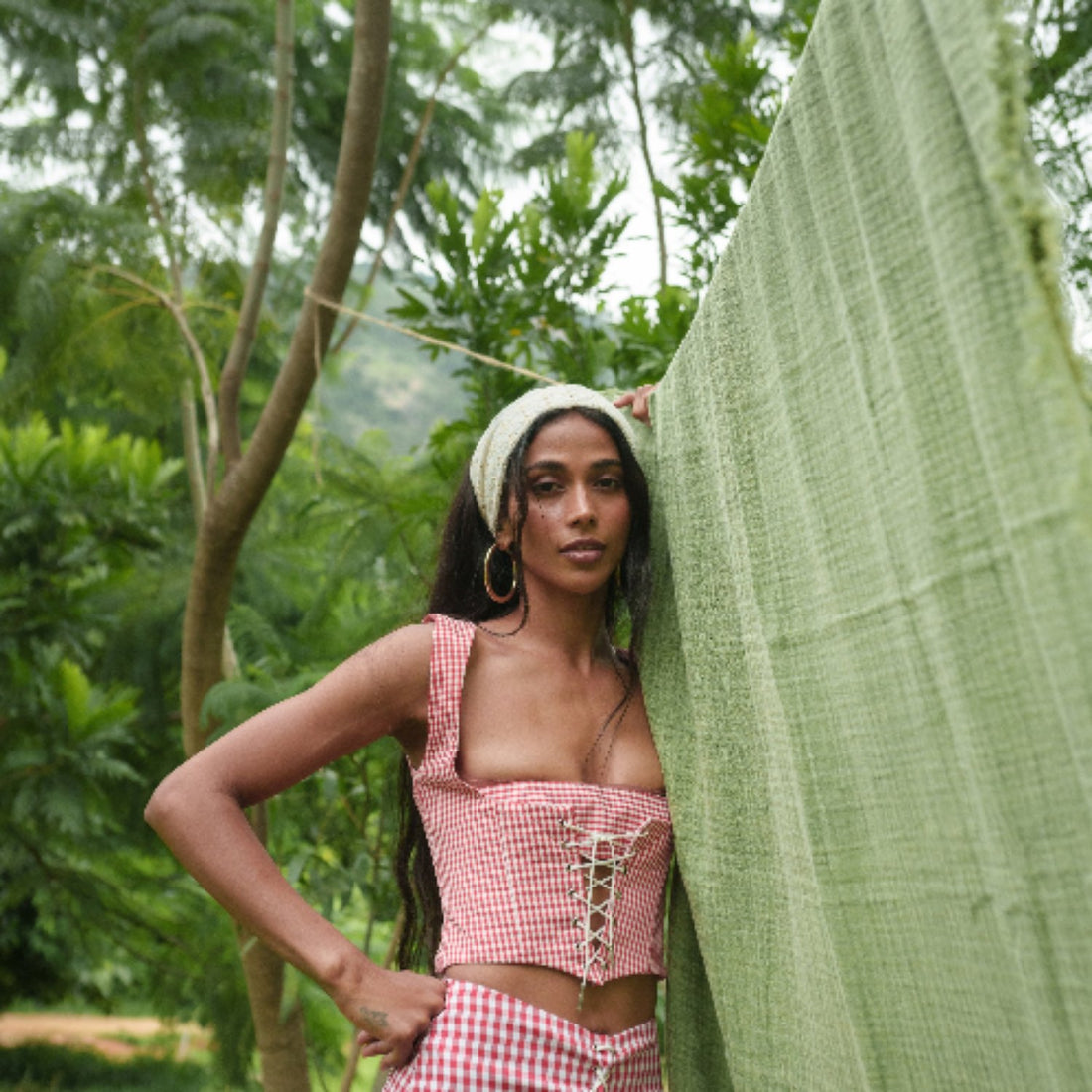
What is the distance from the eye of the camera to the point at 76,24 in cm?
474

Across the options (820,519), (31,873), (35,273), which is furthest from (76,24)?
(820,519)

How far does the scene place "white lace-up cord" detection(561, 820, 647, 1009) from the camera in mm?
1556

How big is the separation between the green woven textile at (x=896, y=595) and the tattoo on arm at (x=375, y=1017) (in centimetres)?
41

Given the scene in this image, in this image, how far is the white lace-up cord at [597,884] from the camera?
61.2 inches

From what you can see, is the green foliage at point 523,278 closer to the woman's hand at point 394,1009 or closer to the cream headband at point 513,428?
the cream headband at point 513,428

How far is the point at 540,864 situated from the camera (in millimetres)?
1566

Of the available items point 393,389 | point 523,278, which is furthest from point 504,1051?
point 393,389

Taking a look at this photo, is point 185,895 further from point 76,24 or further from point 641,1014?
point 641,1014

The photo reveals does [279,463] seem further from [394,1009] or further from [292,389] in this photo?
[394,1009]

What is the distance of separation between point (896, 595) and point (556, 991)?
2.55 ft

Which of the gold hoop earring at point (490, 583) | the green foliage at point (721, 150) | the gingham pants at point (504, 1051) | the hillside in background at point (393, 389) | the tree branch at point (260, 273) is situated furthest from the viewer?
the hillside in background at point (393, 389)

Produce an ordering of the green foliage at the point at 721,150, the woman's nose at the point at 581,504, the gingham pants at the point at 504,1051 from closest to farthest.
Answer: the gingham pants at the point at 504,1051, the woman's nose at the point at 581,504, the green foliage at the point at 721,150

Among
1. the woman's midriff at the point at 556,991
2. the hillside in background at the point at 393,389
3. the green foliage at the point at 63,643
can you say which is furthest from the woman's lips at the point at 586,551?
the hillside in background at the point at 393,389

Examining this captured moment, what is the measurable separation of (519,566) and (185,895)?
3740 mm
